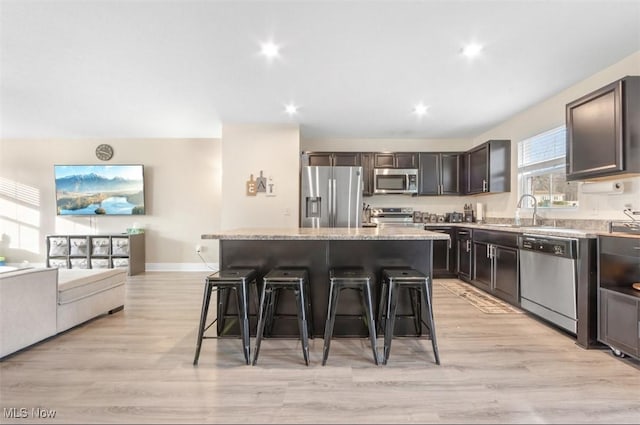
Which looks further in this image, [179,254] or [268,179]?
[179,254]

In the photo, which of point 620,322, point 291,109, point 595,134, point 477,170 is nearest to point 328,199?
point 291,109

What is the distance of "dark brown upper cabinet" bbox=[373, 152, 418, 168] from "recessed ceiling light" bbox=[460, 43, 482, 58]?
2.57 m

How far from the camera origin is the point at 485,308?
3166 millimetres

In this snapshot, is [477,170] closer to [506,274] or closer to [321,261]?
[506,274]

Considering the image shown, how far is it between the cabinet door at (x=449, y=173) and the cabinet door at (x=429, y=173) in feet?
0.30

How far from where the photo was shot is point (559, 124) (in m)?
3.36

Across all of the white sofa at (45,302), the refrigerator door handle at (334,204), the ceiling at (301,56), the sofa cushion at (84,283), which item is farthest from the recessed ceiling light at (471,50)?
the sofa cushion at (84,283)

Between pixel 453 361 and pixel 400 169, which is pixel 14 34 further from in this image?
pixel 400 169

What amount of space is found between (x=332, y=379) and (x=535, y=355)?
5.25 feet

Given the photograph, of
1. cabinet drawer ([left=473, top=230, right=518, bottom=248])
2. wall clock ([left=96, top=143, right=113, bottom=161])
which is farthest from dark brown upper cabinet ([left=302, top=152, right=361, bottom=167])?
wall clock ([left=96, top=143, right=113, bottom=161])

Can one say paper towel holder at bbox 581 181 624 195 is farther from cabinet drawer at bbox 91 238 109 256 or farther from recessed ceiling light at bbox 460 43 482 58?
cabinet drawer at bbox 91 238 109 256

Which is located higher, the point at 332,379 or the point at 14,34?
the point at 14,34

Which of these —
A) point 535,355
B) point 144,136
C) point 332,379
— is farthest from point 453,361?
point 144,136

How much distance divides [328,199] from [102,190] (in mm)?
4357
